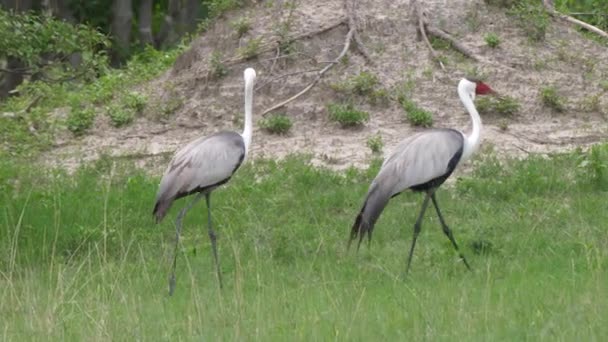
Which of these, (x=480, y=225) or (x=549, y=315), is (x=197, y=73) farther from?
(x=549, y=315)

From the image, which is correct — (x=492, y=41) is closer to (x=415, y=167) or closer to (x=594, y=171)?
(x=594, y=171)

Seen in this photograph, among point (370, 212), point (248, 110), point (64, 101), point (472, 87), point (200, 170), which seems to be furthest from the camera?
point (64, 101)

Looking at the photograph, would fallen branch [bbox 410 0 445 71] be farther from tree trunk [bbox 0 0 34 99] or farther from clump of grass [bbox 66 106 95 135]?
tree trunk [bbox 0 0 34 99]

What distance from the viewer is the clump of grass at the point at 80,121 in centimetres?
1608

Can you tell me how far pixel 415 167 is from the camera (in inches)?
438

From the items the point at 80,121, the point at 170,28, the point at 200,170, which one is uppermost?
the point at 200,170

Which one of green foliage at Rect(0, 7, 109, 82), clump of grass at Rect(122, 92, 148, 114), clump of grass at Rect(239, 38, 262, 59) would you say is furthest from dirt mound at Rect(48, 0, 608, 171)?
green foliage at Rect(0, 7, 109, 82)

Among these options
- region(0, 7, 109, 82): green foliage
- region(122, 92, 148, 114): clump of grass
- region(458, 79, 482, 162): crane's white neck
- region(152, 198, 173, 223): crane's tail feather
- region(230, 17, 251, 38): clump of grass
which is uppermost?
region(0, 7, 109, 82): green foliage

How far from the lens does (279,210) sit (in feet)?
43.0

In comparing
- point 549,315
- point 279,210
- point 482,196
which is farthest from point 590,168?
point 549,315

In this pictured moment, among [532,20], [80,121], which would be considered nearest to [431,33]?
[532,20]

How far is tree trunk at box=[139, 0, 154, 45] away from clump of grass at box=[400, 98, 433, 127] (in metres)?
12.0

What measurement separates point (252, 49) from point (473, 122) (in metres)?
5.08

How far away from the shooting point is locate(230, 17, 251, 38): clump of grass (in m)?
16.6
